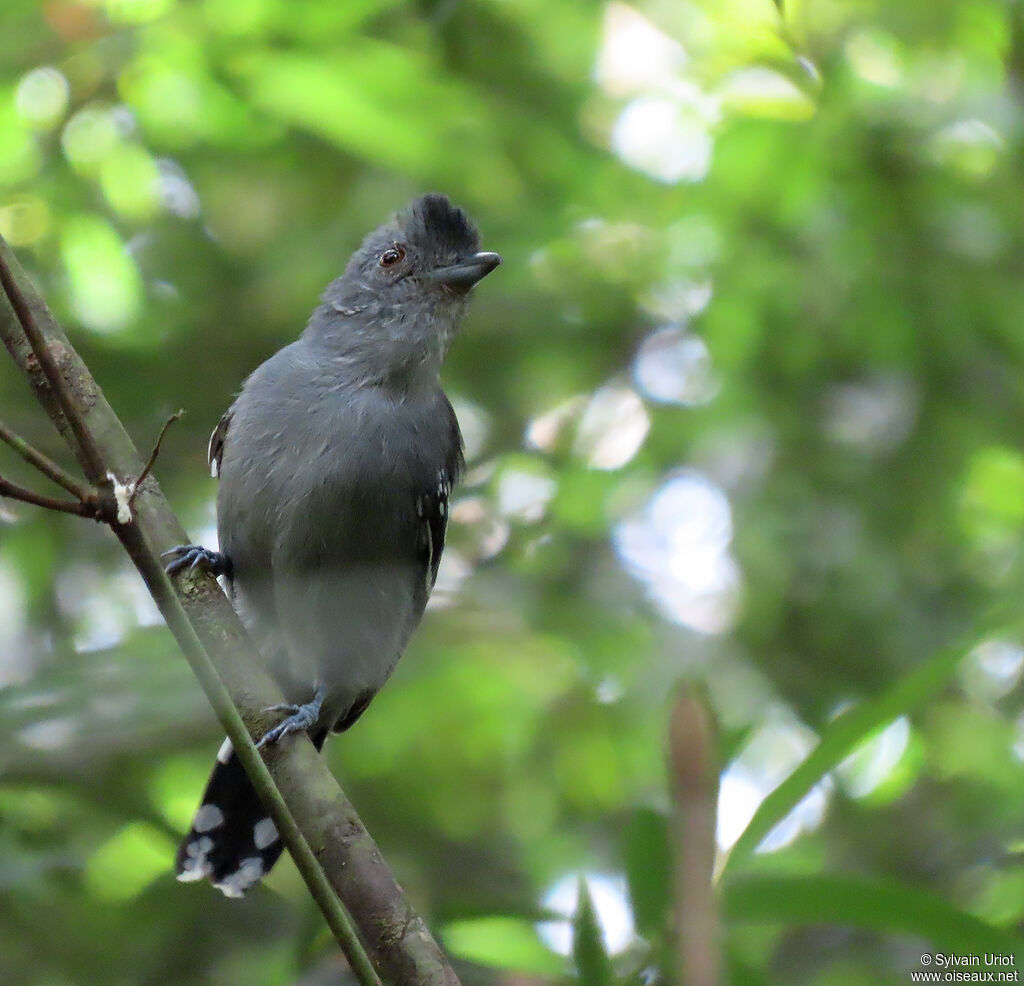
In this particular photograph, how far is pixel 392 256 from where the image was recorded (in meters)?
4.92

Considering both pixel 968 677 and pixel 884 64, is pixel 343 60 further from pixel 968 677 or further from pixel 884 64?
pixel 968 677

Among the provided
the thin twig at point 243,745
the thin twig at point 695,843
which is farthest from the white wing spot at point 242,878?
the thin twig at point 695,843

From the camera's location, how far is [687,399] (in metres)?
6.19

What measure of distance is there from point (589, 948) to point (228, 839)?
110 inches

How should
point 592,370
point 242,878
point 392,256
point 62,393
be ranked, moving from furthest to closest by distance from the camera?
1. point 592,370
2. point 392,256
3. point 242,878
4. point 62,393

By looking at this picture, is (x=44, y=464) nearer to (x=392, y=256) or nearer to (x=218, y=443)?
(x=218, y=443)

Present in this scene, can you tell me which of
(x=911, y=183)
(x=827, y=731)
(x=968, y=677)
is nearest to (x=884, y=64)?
(x=911, y=183)

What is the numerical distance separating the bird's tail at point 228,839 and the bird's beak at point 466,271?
1.89 m

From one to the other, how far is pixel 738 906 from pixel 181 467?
404cm

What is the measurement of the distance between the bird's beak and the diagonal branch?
2098mm

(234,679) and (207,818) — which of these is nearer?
(234,679)
